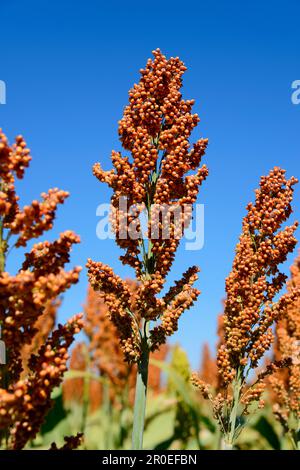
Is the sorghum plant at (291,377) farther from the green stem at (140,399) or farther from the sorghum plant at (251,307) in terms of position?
the green stem at (140,399)

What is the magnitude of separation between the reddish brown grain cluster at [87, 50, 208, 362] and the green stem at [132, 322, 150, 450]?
111 millimetres

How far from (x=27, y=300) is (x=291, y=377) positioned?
693 centimetres

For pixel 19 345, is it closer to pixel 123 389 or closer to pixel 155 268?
pixel 155 268

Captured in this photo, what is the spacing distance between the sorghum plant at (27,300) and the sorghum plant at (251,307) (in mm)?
3217

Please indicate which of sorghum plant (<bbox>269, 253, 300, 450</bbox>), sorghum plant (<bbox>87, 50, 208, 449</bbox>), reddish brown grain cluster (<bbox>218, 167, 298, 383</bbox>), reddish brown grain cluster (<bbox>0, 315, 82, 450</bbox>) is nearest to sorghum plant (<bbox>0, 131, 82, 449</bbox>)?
reddish brown grain cluster (<bbox>0, 315, 82, 450</bbox>)

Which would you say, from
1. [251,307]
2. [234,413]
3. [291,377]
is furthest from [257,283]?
[291,377]

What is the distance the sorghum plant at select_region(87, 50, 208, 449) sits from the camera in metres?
6.61

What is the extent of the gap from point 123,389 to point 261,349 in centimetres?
798

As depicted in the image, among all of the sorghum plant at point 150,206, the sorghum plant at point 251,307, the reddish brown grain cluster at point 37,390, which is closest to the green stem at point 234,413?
the sorghum plant at point 251,307

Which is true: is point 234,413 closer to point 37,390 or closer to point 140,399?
point 140,399

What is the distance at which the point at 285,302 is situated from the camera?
7637 millimetres

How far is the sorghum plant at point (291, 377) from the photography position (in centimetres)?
1000

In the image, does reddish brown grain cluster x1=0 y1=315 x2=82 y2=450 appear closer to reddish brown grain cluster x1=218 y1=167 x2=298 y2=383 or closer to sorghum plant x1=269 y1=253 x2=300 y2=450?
reddish brown grain cluster x1=218 y1=167 x2=298 y2=383
